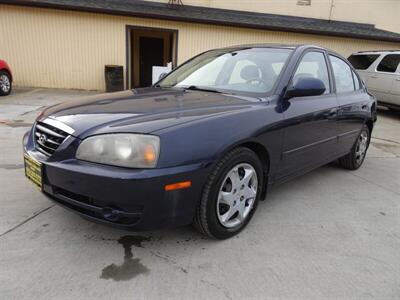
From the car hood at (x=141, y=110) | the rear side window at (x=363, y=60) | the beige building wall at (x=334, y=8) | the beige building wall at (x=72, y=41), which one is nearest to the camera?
the car hood at (x=141, y=110)

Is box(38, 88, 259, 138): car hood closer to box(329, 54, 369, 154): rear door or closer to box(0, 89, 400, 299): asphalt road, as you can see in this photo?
box(0, 89, 400, 299): asphalt road

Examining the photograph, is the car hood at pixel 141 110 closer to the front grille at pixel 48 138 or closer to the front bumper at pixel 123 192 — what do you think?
the front grille at pixel 48 138

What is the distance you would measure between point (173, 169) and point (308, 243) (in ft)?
4.43

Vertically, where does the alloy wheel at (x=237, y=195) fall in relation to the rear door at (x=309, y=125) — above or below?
below

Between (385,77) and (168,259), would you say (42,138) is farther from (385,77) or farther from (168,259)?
(385,77)

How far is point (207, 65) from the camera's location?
11.5 feet

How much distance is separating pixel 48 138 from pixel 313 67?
2639 mm

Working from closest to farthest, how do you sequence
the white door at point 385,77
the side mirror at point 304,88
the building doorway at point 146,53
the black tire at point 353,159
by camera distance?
1. the side mirror at point 304,88
2. the black tire at point 353,159
3. the white door at point 385,77
4. the building doorway at point 146,53

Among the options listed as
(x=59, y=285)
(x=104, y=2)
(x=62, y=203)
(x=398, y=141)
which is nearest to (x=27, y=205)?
(x=62, y=203)

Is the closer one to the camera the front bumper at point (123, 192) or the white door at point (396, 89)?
the front bumper at point (123, 192)

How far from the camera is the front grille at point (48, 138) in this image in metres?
2.24

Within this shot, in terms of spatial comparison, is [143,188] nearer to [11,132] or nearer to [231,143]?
[231,143]

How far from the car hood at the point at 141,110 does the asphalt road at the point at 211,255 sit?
874 mm

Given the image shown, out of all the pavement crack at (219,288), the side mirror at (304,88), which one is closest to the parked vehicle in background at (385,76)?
the side mirror at (304,88)
